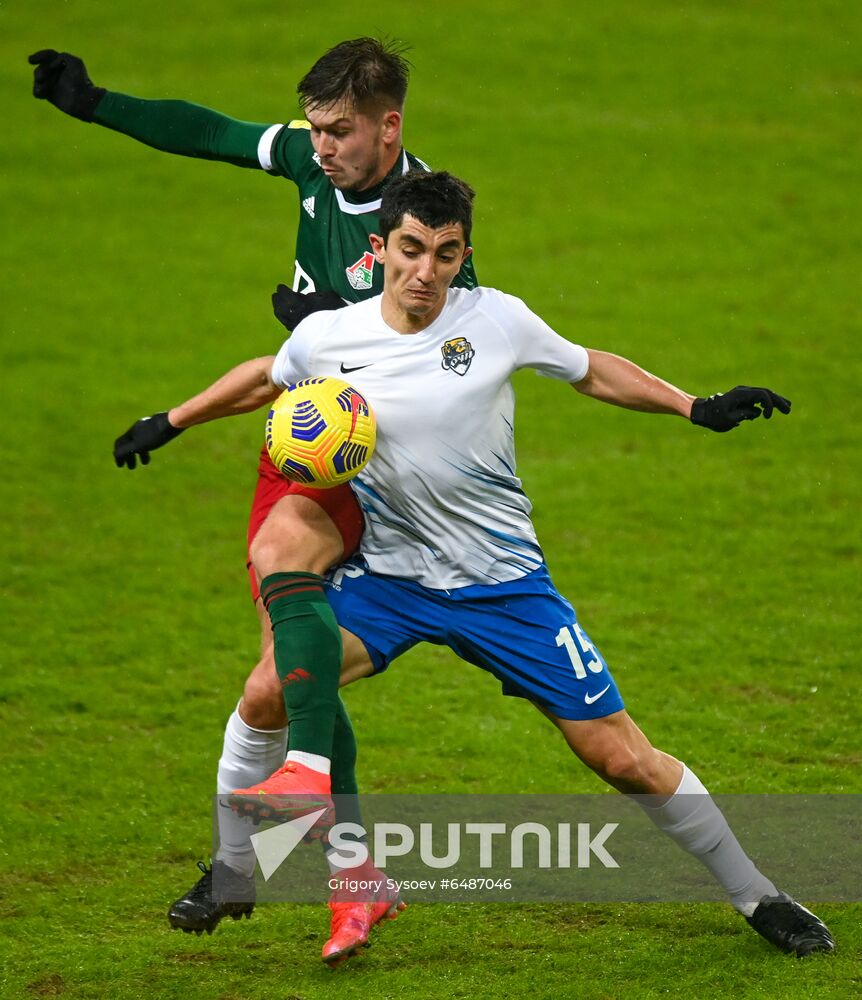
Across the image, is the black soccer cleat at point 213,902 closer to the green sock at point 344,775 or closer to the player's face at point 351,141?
the green sock at point 344,775

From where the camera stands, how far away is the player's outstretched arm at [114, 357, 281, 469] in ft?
18.2

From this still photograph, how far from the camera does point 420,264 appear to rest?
16.7 ft

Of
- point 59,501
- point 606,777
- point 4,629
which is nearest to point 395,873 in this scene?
point 606,777

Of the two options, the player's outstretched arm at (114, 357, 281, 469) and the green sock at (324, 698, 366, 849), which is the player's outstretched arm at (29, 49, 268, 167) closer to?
the player's outstretched arm at (114, 357, 281, 469)

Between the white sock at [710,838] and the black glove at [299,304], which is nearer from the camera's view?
the white sock at [710,838]

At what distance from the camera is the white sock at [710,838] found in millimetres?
5434

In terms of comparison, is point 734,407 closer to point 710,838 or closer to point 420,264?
point 420,264

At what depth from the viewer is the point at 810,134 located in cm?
1830

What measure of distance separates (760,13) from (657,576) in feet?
44.0

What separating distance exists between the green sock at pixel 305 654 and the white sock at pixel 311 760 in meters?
0.02

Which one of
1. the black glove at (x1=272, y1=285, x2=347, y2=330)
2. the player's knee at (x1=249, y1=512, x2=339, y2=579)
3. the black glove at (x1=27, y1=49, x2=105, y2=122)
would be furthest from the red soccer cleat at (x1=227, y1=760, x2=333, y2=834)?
the black glove at (x1=27, y1=49, x2=105, y2=122)

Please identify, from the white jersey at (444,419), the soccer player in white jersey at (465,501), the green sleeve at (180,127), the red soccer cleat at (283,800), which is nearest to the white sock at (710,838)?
the soccer player in white jersey at (465,501)

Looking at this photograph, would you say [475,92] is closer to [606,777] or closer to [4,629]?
[4,629]

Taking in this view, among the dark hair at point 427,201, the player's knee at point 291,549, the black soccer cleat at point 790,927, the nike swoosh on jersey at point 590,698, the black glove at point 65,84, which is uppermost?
the black glove at point 65,84
